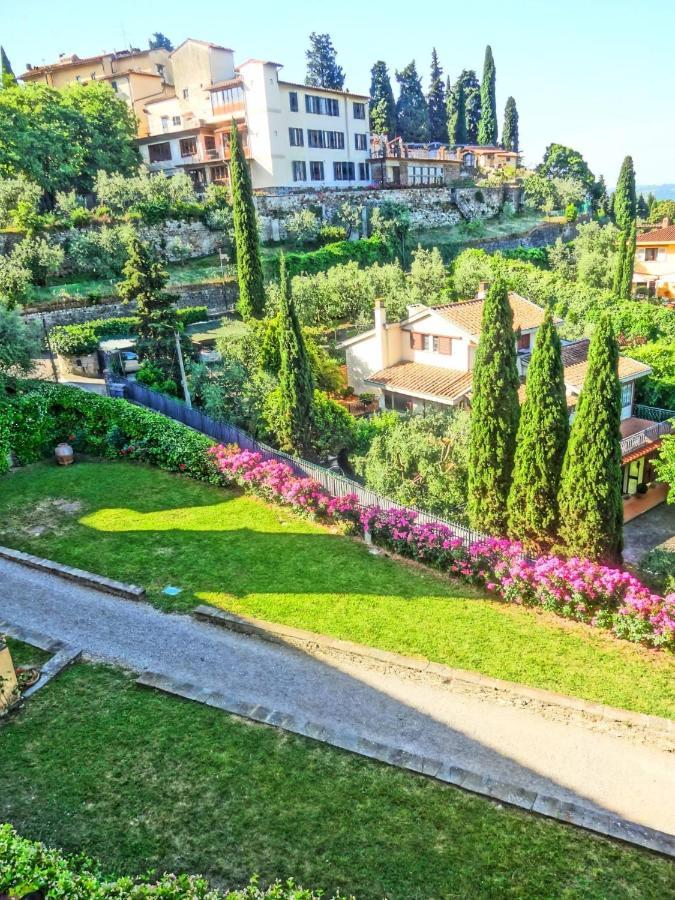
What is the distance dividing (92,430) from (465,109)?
96.9 m

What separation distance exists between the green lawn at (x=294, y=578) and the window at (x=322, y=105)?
49.0m

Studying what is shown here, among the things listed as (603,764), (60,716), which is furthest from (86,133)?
(603,764)

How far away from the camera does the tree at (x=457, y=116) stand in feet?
321

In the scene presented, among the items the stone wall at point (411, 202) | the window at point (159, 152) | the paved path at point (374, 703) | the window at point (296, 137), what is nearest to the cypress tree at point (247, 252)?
the stone wall at point (411, 202)

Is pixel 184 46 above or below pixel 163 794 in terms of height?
above

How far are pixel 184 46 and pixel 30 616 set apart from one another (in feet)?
208

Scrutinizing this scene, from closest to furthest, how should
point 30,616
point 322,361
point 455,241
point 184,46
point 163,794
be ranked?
point 163,794
point 30,616
point 322,361
point 184,46
point 455,241

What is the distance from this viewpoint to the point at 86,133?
51.4 m

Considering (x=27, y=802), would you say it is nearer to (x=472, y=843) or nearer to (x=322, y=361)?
(x=472, y=843)

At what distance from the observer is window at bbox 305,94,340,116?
5809cm

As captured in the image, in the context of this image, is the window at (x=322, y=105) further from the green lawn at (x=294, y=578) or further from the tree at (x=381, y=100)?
the green lawn at (x=294, y=578)

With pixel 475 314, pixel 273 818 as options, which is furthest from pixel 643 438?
pixel 273 818

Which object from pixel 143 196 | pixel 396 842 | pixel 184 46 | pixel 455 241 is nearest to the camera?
pixel 396 842

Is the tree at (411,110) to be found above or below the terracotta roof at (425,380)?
above
